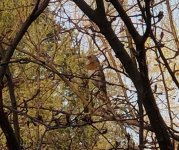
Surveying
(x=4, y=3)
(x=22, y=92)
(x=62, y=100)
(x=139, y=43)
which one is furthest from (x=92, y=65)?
(x=62, y=100)

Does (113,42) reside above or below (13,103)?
above

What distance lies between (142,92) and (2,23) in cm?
332

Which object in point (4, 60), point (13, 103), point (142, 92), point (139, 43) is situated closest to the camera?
point (4, 60)

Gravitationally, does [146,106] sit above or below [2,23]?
below

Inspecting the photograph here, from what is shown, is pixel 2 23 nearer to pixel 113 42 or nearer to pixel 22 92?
pixel 22 92

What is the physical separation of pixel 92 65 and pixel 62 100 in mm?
3547

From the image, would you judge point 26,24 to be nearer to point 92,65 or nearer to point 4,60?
point 4,60

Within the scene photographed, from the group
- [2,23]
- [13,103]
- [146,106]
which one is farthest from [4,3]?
[146,106]

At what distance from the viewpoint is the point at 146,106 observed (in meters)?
1.29

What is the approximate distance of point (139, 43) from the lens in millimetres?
1184

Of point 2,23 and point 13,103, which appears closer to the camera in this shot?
point 13,103

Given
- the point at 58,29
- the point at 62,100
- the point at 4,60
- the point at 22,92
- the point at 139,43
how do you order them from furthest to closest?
the point at 62,100
the point at 22,92
the point at 58,29
the point at 139,43
the point at 4,60

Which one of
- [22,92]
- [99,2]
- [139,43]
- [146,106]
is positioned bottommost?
[146,106]

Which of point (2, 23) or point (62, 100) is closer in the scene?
point (2, 23)
